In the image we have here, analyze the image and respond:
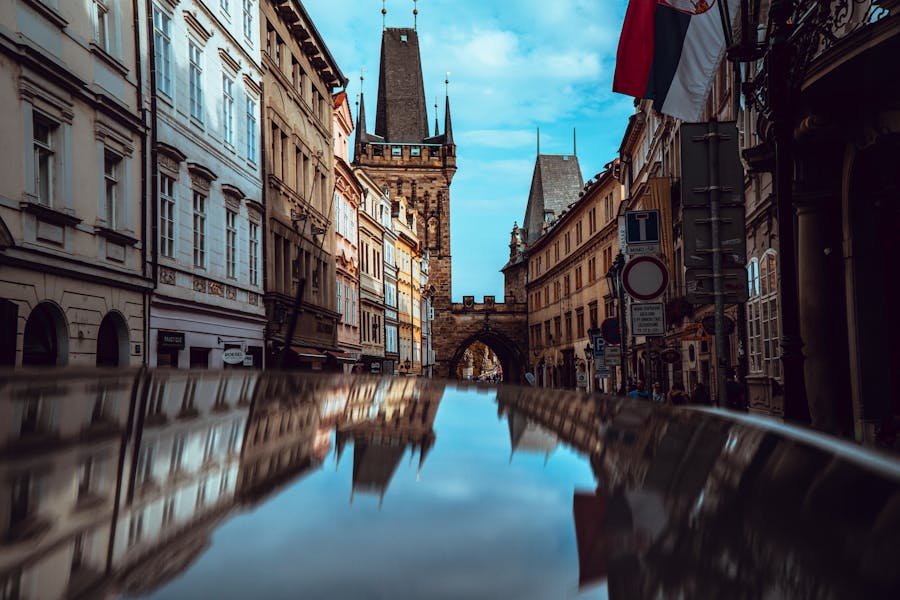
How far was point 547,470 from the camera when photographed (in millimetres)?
1126

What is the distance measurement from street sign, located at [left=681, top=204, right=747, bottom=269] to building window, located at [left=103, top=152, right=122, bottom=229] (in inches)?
420

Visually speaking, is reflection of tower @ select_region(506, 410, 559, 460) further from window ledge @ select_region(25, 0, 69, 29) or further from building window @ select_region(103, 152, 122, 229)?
building window @ select_region(103, 152, 122, 229)

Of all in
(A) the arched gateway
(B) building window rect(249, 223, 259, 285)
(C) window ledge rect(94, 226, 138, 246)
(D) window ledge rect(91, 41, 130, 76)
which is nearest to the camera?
(D) window ledge rect(91, 41, 130, 76)

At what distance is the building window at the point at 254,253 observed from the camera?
2559 cm

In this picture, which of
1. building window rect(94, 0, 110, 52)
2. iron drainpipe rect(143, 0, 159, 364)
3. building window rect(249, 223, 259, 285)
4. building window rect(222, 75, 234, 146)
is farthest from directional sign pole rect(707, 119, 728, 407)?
building window rect(249, 223, 259, 285)

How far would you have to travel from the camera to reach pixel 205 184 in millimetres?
21625

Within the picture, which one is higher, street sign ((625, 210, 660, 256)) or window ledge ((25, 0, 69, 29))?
window ledge ((25, 0, 69, 29))

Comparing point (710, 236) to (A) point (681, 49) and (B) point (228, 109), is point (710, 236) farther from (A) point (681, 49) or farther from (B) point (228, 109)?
(B) point (228, 109)

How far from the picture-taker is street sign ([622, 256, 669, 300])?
11.4 m

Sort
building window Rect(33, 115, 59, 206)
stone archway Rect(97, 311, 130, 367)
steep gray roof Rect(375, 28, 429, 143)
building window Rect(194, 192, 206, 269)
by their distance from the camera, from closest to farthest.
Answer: building window Rect(33, 115, 59, 206), stone archway Rect(97, 311, 130, 367), building window Rect(194, 192, 206, 269), steep gray roof Rect(375, 28, 429, 143)

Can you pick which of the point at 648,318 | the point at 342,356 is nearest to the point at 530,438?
the point at 648,318

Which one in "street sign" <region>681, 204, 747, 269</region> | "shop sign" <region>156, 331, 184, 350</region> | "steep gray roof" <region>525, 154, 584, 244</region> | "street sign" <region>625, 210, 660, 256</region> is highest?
"steep gray roof" <region>525, 154, 584, 244</region>

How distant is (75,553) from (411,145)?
87182mm

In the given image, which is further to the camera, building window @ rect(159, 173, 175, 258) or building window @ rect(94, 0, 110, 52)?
building window @ rect(159, 173, 175, 258)
